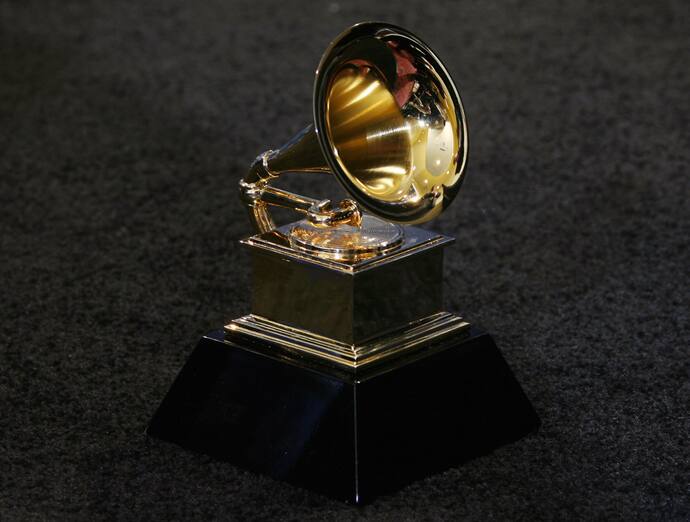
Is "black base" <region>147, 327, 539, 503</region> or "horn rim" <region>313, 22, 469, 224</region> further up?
"horn rim" <region>313, 22, 469, 224</region>

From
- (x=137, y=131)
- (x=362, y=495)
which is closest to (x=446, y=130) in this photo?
(x=362, y=495)

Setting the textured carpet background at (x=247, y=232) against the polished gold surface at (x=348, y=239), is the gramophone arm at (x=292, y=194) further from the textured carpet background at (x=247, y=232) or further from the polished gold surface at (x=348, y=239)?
the textured carpet background at (x=247, y=232)

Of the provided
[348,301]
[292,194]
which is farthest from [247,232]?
[348,301]

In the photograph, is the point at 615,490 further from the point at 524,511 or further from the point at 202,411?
the point at 202,411

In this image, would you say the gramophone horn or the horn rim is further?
the gramophone horn

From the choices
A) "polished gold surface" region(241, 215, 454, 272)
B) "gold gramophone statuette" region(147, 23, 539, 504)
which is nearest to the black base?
"gold gramophone statuette" region(147, 23, 539, 504)

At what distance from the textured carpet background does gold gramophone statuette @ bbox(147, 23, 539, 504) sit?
1.8 inches

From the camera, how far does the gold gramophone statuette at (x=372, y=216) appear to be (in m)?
1.60

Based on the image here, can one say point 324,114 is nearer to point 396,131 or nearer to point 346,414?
point 396,131

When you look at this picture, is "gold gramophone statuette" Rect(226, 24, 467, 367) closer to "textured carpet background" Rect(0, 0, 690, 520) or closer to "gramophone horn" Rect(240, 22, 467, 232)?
"gramophone horn" Rect(240, 22, 467, 232)

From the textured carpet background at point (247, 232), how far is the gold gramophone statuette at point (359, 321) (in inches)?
1.8

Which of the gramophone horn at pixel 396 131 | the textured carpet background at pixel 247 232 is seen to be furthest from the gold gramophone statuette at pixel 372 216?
the textured carpet background at pixel 247 232

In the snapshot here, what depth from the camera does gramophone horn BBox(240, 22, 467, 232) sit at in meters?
1.63

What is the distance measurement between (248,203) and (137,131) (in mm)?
1353
